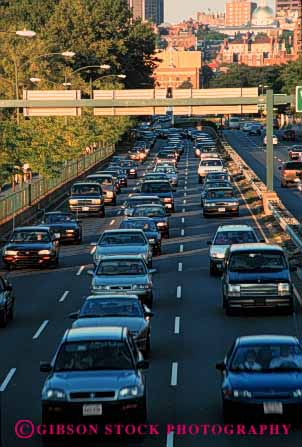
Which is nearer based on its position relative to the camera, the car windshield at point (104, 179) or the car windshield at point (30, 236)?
the car windshield at point (30, 236)

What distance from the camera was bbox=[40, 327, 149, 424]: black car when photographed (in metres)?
17.9

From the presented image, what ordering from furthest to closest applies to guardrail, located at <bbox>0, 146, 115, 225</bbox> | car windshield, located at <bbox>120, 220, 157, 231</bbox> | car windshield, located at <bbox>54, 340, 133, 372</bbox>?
1. guardrail, located at <bbox>0, 146, 115, 225</bbox>
2. car windshield, located at <bbox>120, 220, 157, 231</bbox>
3. car windshield, located at <bbox>54, 340, 133, 372</bbox>

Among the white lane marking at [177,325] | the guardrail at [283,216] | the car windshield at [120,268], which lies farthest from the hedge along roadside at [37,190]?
the white lane marking at [177,325]

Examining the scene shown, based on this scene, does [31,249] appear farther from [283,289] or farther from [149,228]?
[283,289]

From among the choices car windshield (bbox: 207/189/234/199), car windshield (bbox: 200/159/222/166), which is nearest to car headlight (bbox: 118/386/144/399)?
car windshield (bbox: 207/189/234/199)

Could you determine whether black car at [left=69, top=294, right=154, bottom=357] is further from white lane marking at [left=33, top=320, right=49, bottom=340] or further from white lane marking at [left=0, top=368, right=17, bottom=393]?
white lane marking at [left=33, top=320, right=49, bottom=340]

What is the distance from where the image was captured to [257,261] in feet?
105

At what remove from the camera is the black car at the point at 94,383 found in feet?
58.7

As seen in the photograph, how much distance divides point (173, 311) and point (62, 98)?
34.7 metres

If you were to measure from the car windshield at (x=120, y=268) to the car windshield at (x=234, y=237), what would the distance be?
7.54 m

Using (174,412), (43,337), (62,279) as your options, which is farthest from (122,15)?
(174,412)

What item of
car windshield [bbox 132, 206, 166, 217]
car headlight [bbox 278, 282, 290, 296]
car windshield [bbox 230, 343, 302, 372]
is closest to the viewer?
car windshield [bbox 230, 343, 302, 372]

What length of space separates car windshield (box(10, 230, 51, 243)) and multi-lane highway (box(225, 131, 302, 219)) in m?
18.7

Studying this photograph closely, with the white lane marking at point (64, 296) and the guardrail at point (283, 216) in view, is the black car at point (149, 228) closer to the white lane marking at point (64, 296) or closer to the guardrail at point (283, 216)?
the guardrail at point (283, 216)
